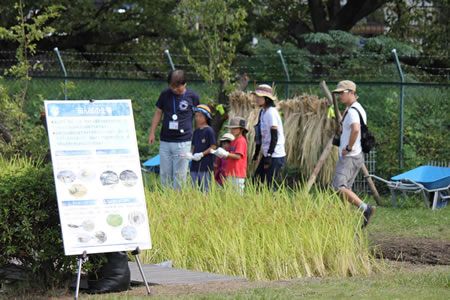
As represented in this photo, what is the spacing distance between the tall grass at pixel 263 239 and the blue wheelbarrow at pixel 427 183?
14.4ft

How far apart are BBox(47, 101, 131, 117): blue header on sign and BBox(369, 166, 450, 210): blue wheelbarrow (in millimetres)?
6706

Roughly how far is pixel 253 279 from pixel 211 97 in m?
10.9

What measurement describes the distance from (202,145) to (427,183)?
12.0ft

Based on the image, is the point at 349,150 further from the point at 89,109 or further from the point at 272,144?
the point at 89,109

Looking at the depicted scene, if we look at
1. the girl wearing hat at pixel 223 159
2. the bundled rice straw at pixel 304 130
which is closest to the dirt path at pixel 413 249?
the girl wearing hat at pixel 223 159

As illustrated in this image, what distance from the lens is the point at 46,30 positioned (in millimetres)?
13562

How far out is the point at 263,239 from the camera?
7477 mm

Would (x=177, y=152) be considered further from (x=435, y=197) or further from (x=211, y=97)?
(x=211, y=97)

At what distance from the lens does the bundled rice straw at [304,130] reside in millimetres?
14484

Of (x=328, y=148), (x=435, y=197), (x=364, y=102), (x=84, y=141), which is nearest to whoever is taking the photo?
(x=84, y=141)

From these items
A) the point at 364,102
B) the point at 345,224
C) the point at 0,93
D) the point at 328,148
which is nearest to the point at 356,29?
the point at 364,102

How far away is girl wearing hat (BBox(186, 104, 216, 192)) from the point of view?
37.1 feet

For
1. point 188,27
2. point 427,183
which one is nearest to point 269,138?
point 427,183

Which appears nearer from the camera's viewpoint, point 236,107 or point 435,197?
point 435,197
